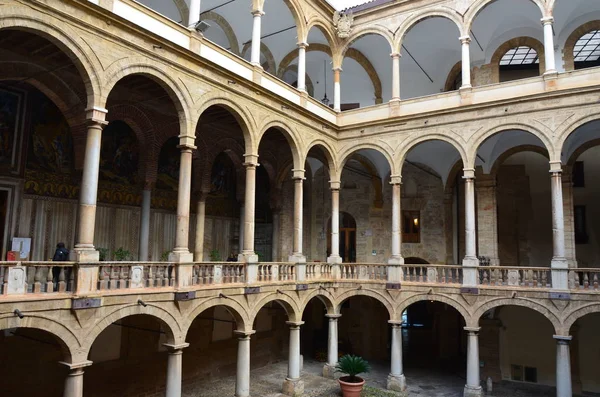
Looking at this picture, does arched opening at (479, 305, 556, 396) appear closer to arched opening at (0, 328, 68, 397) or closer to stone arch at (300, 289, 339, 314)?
stone arch at (300, 289, 339, 314)

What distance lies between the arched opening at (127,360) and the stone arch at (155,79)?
5.32 m

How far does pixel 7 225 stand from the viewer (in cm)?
1153

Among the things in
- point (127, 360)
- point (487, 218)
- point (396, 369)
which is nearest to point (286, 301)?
point (396, 369)

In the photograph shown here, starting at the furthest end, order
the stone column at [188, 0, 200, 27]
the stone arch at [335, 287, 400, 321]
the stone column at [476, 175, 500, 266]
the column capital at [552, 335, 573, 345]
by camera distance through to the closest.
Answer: the stone column at [476, 175, 500, 266] → the stone arch at [335, 287, 400, 321] → the column capital at [552, 335, 573, 345] → the stone column at [188, 0, 200, 27]

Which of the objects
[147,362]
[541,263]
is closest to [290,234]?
[147,362]

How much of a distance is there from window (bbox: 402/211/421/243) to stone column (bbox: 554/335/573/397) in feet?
25.0

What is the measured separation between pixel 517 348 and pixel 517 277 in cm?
459

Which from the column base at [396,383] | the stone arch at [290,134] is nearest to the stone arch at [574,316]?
the column base at [396,383]

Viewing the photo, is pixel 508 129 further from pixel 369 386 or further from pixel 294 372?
pixel 294 372

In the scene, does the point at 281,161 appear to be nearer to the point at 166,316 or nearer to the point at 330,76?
the point at 330,76

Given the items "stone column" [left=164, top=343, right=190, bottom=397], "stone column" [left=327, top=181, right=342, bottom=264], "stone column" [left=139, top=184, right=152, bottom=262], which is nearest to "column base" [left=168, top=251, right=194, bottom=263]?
"stone column" [left=164, top=343, right=190, bottom=397]

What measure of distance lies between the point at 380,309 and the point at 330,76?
425 inches

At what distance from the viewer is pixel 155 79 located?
11.0 m

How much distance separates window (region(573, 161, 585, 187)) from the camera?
57.2 feet
